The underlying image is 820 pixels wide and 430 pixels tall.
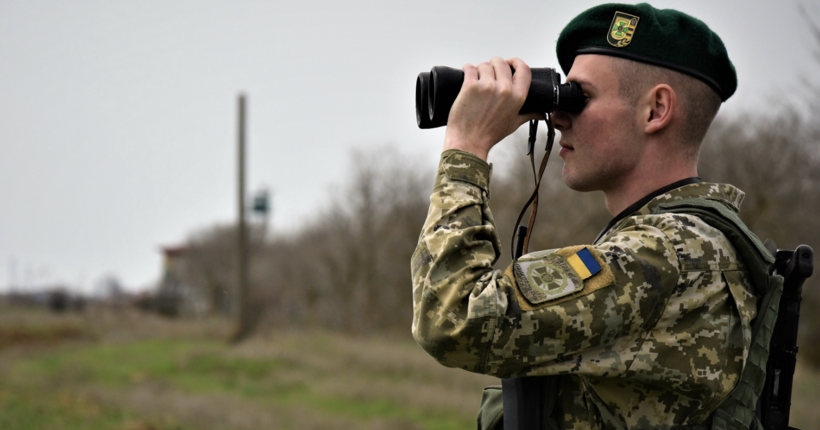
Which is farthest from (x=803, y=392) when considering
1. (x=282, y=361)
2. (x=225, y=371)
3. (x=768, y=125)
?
(x=225, y=371)

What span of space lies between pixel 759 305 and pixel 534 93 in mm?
601

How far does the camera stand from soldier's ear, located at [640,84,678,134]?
55.7 inches

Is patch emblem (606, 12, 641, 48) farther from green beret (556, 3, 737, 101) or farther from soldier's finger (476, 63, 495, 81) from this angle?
soldier's finger (476, 63, 495, 81)

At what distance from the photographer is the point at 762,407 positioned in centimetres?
145

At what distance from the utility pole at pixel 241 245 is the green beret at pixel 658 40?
609 inches

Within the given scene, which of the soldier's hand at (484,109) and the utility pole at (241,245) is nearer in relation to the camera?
the soldier's hand at (484,109)

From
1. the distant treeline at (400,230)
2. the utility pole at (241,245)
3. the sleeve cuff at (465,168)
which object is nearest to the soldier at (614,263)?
the sleeve cuff at (465,168)

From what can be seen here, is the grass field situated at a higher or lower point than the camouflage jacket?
lower

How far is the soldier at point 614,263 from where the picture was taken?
1.20m

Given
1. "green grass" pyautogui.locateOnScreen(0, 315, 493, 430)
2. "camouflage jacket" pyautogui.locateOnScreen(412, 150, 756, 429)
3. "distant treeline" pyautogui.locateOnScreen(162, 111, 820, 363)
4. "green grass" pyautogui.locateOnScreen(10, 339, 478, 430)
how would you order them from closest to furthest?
"camouflage jacket" pyautogui.locateOnScreen(412, 150, 756, 429), "green grass" pyautogui.locateOnScreen(0, 315, 493, 430), "green grass" pyautogui.locateOnScreen(10, 339, 478, 430), "distant treeline" pyautogui.locateOnScreen(162, 111, 820, 363)

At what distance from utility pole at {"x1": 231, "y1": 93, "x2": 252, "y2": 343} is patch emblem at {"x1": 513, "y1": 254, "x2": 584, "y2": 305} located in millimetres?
15634

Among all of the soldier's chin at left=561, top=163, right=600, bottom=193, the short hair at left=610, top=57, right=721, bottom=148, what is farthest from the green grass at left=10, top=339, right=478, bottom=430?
the short hair at left=610, top=57, right=721, bottom=148

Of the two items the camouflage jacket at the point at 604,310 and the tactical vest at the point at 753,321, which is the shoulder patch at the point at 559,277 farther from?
the tactical vest at the point at 753,321

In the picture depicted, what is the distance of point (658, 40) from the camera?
56.1 inches
